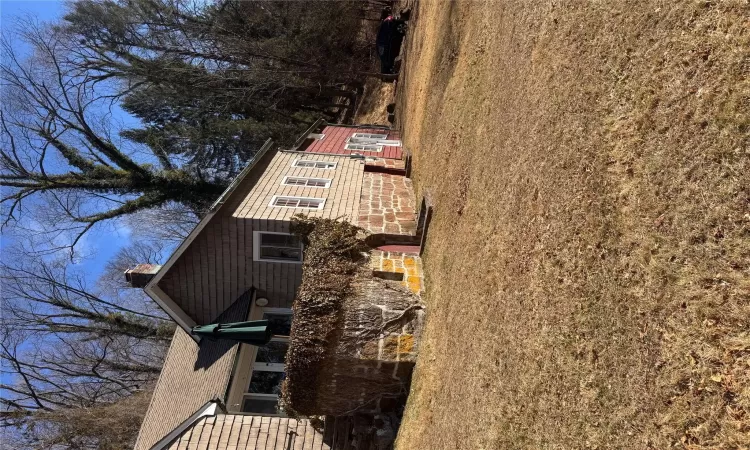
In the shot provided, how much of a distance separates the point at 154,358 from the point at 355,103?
16.9 metres

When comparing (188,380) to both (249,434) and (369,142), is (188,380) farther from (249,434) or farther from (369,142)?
(369,142)

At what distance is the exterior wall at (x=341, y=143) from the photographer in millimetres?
15367

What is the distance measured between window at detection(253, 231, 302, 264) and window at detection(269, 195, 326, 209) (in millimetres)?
709

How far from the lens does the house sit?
9.31 metres

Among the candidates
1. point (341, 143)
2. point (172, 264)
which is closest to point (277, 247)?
point (172, 264)

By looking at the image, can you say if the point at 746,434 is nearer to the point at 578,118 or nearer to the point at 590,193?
the point at 590,193

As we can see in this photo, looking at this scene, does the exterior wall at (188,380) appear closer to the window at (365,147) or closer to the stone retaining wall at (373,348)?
the stone retaining wall at (373,348)

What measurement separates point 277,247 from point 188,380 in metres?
4.59

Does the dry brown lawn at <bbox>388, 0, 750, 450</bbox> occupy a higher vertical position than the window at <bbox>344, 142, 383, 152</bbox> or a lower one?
lower

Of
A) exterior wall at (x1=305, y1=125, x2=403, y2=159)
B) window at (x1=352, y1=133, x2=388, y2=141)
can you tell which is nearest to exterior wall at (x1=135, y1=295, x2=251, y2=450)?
exterior wall at (x1=305, y1=125, x2=403, y2=159)

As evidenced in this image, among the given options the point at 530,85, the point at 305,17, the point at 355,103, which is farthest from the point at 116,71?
the point at 530,85

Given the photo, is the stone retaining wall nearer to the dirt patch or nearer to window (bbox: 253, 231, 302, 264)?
window (bbox: 253, 231, 302, 264)

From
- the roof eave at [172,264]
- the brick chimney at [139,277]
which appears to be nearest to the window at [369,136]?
the roof eave at [172,264]

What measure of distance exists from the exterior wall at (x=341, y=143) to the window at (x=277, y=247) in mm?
5332
